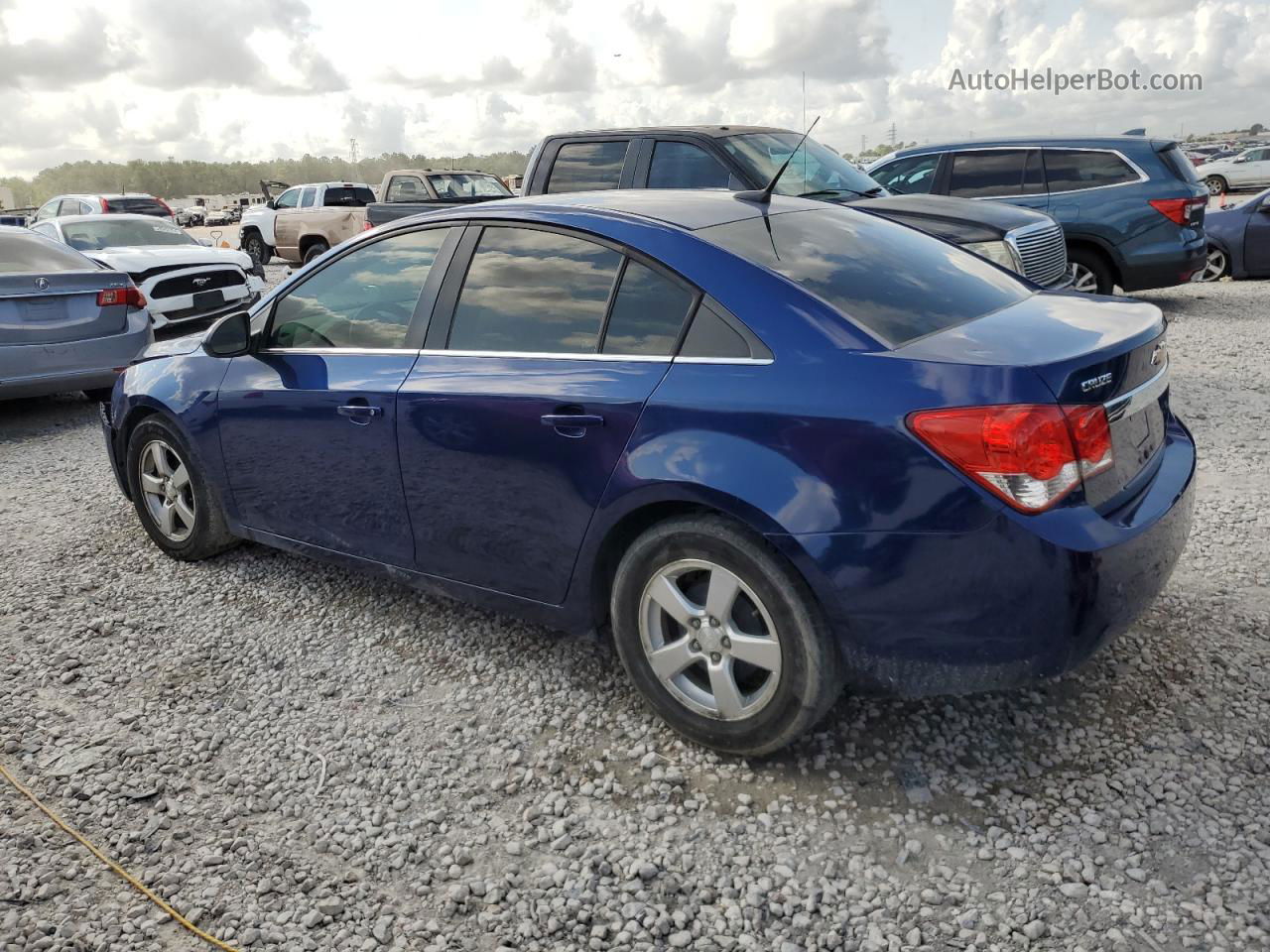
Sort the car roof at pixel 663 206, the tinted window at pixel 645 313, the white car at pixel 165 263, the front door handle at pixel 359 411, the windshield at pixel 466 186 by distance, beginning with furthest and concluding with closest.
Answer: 1. the windshield at pixel 466 186
2. the white car at pixel 165 263
3. the front door handle at pixel 359 411
4. the car roof at pixel 663 206
5. the tinted window at pixel 645 313

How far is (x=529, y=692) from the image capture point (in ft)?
11.4

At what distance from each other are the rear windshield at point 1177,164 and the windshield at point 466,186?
1050 centimetres

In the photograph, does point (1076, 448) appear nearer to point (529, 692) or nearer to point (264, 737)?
point (529, 692)

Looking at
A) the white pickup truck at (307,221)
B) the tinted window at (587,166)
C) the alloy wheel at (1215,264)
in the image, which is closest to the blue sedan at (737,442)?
the tinted window at (587,166)

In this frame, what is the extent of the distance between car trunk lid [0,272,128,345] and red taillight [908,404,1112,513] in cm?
717

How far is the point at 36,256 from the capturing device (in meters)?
7.98

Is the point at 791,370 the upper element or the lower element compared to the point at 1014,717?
upper

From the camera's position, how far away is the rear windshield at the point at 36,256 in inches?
305

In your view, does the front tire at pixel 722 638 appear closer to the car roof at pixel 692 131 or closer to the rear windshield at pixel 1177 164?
the car roof at pixel 692 131

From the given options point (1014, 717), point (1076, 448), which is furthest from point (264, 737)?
point (1076, 448)

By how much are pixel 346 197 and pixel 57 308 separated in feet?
46.2

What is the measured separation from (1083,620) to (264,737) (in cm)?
250

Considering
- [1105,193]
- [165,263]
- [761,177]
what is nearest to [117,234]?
[165,263]

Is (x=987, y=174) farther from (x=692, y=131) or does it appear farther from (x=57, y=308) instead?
(x=57, y=308)
